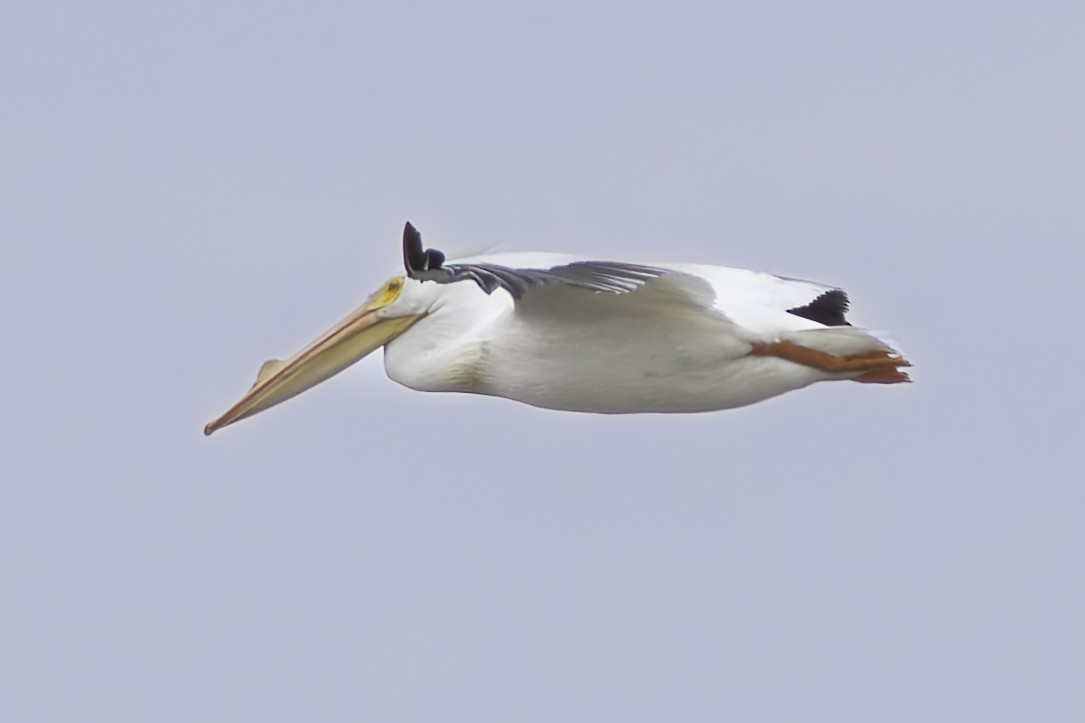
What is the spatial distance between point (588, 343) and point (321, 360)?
1.67 metres

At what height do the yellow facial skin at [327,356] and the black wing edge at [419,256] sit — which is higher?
the black wing edge at [419,256]

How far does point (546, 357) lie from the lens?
39.0 ft

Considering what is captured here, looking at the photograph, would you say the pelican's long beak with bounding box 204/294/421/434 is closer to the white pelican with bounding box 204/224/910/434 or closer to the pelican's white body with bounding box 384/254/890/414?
the white pelican with bounding box 204/224/910/434

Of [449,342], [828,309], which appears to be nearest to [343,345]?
[449,342]

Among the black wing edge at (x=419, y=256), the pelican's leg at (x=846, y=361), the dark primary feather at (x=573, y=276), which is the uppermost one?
the black wing edge at (x=419, y=256)

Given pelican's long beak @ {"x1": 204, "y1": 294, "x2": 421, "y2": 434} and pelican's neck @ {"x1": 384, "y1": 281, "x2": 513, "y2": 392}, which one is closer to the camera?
pelican's neck @ {"x1": 384, "y1": 281, "x2": 513, "y2": 392}

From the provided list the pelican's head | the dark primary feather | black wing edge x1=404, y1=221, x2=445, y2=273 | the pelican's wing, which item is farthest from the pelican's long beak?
the dark primary feather

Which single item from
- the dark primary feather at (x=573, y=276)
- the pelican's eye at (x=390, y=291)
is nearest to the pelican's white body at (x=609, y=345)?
the pelican's eye at (x=390, y=291)

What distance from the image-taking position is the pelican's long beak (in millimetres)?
12766

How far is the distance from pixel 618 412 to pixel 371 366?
1.65 meters

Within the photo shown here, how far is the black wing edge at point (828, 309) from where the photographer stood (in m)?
12.8

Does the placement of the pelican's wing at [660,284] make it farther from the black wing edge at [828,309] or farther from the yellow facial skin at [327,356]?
the yellow facial skin at [327,356]

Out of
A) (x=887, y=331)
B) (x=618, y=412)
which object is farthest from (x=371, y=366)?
(x=887, y=331)

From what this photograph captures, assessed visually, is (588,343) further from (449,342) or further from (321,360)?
(321,360)
